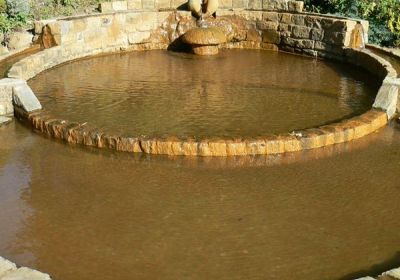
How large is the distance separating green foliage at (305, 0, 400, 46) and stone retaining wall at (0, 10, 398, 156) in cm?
102

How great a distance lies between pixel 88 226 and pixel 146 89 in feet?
15.9

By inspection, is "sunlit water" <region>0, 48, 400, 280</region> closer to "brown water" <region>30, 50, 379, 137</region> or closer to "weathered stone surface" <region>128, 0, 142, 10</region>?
"brown water" <region>30, 50, 379, 137</region>

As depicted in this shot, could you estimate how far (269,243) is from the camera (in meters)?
4.92

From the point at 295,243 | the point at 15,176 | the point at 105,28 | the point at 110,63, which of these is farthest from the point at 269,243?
the point at 105,28

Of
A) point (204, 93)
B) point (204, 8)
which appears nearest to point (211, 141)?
point (204, 93)

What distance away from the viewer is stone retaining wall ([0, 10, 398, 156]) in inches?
274

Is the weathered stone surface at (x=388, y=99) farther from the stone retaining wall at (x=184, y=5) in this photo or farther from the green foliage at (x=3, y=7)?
the green foliage at (x=3, y=7)

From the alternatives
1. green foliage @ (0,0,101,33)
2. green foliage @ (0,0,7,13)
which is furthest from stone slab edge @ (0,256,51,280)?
green foliage @ (0,0,7,13)

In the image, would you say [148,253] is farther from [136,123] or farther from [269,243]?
[136,123]

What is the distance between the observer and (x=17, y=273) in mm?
4062

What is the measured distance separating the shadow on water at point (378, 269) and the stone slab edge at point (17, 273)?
7.57 feet

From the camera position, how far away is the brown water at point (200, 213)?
15.1ft

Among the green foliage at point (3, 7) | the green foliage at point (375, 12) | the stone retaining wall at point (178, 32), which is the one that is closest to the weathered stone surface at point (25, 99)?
the stone retaining wall at point (178, 32)

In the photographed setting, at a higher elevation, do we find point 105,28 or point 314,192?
point 105,28
